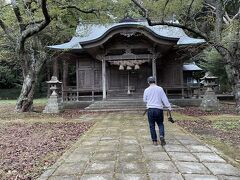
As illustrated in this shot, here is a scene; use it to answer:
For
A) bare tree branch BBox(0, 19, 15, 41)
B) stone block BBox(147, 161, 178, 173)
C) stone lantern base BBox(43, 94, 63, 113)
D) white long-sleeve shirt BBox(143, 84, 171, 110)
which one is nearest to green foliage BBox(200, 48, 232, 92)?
stone lantern base BBox(43, 94, 63, 113)

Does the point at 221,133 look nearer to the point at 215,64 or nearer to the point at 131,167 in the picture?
the point at 131,167

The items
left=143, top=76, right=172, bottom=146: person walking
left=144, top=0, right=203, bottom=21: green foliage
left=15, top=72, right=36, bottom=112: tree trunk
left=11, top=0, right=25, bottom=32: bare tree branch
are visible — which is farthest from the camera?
left=15, top=72, right=36, bottom=112: tree trunk

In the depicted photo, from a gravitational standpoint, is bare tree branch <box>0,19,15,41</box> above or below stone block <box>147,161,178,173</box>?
above

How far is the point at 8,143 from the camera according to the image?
8430 millimetres

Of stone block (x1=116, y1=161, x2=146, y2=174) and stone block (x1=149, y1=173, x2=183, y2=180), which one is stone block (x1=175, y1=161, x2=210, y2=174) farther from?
stone block (x1=116, y1=161, x2=146, y2=174)

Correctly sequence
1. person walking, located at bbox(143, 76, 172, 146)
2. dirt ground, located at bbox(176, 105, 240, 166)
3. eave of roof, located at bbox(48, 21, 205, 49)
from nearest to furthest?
dirt ground, located at bbox(176, 105, 240, 166)
person walking, located at bbox(143, 76, 172, 146)
eave of roof, located at bbox(48, 21, 205, 49)

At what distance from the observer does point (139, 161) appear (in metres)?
5.79

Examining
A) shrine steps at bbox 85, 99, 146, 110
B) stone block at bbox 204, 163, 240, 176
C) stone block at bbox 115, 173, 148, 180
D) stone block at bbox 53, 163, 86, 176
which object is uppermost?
shrine steps at bbox 85, 99, 146, 110

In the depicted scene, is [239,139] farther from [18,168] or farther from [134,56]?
[134,56]

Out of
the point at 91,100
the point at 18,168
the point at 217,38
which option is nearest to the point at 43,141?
the point at 18,168

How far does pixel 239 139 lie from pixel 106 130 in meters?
4.04

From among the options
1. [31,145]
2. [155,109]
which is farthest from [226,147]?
[31,145]

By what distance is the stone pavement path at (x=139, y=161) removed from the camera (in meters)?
4.97

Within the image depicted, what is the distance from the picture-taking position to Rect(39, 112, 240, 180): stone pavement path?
16.3 feet
